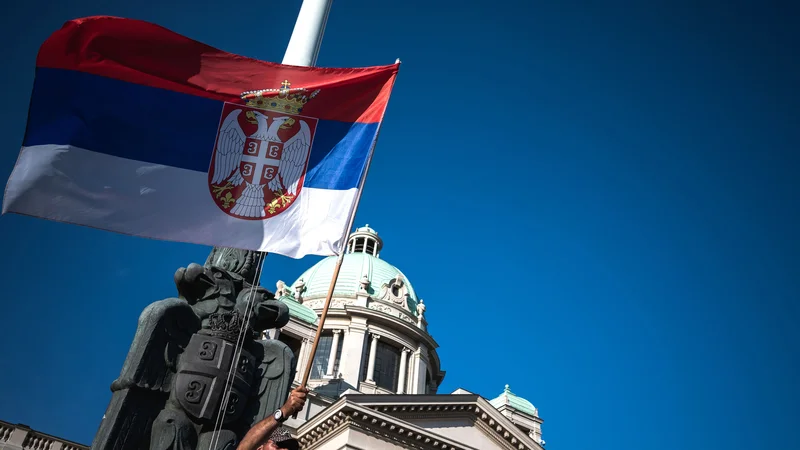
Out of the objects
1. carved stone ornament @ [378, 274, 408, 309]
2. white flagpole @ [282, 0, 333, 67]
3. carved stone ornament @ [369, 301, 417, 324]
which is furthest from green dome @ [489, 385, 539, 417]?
white flagpole @ [282, 0, 333, 67]

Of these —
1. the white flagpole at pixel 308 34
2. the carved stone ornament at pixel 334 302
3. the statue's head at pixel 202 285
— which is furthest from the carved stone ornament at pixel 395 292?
the statue's head at pixel 202 285

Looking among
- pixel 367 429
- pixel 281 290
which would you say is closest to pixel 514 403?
pixel 281 290

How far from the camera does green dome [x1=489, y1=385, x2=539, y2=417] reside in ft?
158

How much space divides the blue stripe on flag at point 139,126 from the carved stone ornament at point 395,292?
141ft

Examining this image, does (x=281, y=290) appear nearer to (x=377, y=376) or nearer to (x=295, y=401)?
(x=377, y=376)

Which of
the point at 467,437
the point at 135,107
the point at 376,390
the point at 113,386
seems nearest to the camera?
the point at 113,386

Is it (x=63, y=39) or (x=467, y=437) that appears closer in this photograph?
(x=63, y=39)

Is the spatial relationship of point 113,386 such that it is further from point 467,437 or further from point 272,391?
point 467,437

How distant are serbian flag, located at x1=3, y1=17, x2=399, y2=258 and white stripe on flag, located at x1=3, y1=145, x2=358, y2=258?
1 centimetres

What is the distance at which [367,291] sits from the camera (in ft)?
167

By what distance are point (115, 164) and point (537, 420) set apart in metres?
45.2

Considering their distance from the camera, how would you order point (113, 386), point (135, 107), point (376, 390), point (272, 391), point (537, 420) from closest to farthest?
1. point (113, 386)
2. point (272, 391)
3. point (135, 107)
4. point (376, 390)
5. point (537, 420)

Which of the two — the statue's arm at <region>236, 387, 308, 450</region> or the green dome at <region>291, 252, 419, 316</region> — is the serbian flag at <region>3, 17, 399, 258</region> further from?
the green dome at <region>291, 252, 419, 316</region>

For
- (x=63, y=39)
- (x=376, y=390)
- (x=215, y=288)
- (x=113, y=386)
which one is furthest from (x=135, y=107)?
(x=376, y=390)
